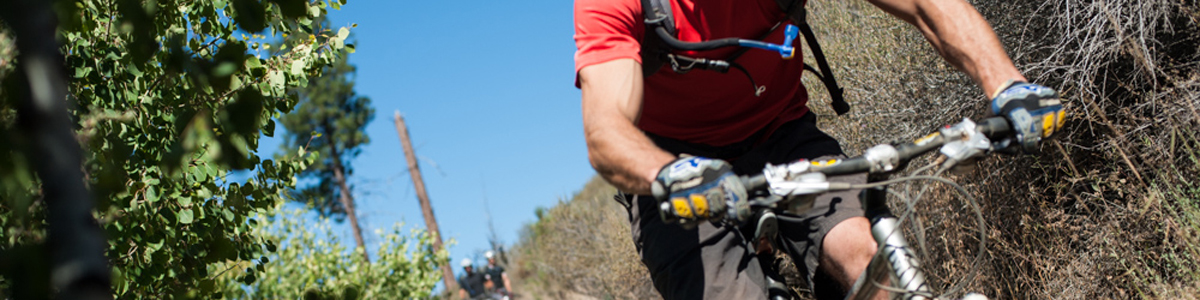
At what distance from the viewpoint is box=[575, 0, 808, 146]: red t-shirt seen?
9.24 ft

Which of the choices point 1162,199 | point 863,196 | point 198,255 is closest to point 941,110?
point 1162,199

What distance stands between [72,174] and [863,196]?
192 centimetres

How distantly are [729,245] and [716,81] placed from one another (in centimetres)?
58

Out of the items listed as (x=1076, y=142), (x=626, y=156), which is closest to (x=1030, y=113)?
(x=626, y=156)

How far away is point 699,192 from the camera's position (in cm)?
205

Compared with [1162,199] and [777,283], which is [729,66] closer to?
[777,283]

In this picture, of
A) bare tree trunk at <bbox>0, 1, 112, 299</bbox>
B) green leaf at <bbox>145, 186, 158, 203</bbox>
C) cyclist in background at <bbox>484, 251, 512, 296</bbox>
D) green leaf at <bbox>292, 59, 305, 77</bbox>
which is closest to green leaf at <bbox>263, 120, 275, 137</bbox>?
green leaf at <bbox>292, 59, 305, 77</bbox>

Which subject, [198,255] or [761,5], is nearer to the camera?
[761,5]

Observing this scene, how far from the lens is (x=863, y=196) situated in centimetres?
239

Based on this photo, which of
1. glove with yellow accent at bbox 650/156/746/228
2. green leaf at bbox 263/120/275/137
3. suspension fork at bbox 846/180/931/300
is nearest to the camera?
glove with yellow accent at bbox 650/156/746/228

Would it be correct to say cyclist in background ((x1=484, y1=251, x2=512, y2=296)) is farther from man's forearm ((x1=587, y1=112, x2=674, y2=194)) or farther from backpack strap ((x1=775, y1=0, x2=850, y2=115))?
man's forearm ((x1=587, y1=112, x2=674, y2=194))

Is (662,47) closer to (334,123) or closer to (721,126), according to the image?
(721,126)

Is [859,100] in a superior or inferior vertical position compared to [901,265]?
superior

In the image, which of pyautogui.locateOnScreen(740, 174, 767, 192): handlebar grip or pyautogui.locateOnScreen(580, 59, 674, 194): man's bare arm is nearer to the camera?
pyautogui.locateOnScreen(740, 174, 767, 192): handlebar grip
